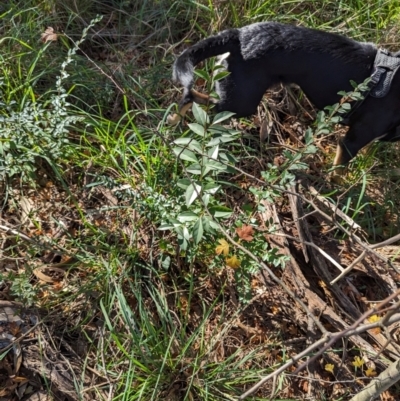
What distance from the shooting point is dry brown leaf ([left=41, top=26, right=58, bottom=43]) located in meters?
2.92

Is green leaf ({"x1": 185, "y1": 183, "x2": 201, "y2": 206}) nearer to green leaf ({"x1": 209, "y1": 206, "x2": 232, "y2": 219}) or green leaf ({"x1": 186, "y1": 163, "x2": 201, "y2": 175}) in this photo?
green leaf ({"x1": 186, "y1": 163, "x2": 201, "y2": 175})

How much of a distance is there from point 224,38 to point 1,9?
1468 millimetres

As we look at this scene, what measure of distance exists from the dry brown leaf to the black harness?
66.9 inches

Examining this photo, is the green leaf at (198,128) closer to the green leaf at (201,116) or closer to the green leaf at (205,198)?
the green leaf at (201,116)

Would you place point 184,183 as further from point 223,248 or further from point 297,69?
point 297,69

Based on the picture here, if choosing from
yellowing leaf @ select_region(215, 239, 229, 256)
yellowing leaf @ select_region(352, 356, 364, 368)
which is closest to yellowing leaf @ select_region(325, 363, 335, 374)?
yellowing leaf @ select_region(352, 356, 364, 368)

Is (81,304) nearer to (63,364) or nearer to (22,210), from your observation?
(63,364)

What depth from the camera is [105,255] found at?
2.52 m

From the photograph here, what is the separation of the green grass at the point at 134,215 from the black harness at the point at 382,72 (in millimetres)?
512

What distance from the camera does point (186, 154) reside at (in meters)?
1.93

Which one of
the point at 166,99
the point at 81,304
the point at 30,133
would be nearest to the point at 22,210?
the point at 30,133

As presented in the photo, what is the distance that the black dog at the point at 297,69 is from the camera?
8.54 ft

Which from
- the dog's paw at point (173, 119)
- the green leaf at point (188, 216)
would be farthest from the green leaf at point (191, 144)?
the dog's paw at point (173, 119)

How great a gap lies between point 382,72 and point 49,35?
1.81 metres
